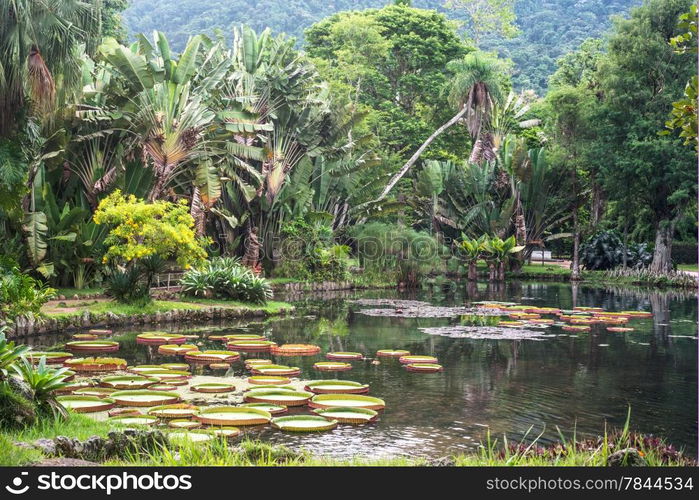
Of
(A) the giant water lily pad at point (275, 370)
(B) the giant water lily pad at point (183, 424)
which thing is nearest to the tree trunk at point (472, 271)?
(A) the giant water lily pad at point (275, 370)

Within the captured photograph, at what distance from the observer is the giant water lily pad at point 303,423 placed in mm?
9102

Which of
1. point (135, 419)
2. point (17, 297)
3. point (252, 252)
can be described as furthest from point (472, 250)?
point (135, 419)

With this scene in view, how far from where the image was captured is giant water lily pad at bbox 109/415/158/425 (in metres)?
8.91

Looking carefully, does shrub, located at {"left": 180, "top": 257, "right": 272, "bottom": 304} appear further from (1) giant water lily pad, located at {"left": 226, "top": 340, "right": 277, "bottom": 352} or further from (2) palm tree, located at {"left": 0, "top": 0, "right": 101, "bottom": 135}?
(2) palm tree, located at {"left": 0, "top": 0, "right": 101, "bottom": 135}

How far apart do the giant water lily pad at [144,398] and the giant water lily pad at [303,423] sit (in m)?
1.70

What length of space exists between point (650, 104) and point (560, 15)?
57.8 metres

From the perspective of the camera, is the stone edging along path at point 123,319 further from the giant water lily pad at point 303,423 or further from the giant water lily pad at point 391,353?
the giant water lily pad at point 303,423

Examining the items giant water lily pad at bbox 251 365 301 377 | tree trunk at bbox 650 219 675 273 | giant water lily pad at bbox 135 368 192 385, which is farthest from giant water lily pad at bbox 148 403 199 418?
tree trunk at bbox 650 219 675 273

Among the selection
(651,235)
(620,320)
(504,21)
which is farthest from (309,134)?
(504,21)

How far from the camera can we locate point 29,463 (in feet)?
18.3

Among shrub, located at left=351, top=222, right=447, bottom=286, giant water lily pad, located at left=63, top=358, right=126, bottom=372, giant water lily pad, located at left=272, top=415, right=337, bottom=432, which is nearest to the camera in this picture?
giant water lily pad, located at left=272, top=415, right=337, bottom=432

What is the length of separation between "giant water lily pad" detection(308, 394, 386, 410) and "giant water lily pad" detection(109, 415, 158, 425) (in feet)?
7.11

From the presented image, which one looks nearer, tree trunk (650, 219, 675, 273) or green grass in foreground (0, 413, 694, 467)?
green grass in foreground (0, 413, 694, 467)
